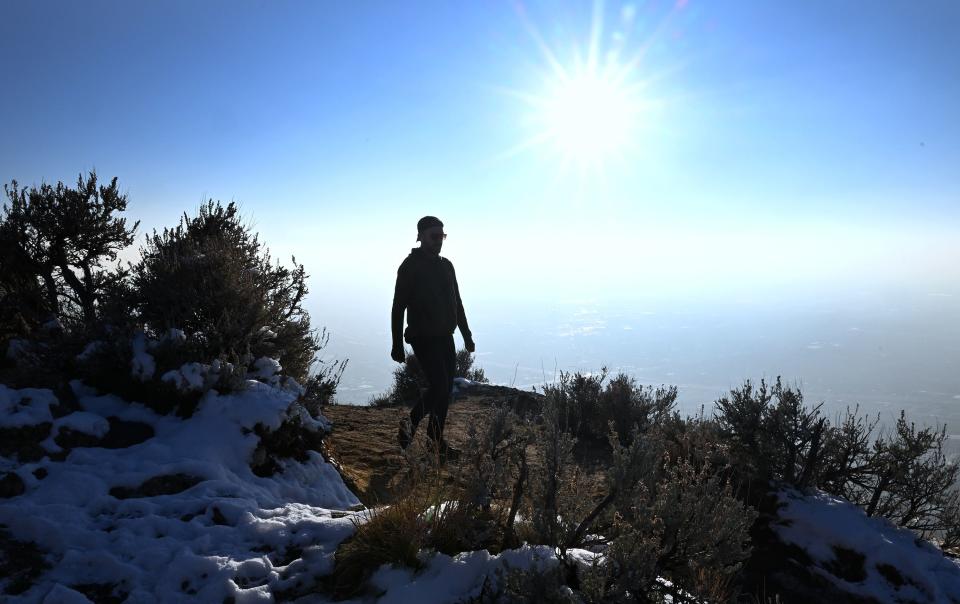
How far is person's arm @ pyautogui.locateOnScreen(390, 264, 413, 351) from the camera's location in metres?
4.64

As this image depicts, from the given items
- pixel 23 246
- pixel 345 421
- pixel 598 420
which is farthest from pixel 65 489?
pixel 598 420

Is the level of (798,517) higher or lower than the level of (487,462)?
lower

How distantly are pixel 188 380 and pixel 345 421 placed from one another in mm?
3581

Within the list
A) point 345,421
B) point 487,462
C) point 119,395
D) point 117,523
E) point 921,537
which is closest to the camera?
point 117,523

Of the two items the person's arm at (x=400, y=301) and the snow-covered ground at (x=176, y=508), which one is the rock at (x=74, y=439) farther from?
the person's arm at (x=400, y=301)

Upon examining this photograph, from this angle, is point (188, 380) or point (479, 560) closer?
point (479, 560)

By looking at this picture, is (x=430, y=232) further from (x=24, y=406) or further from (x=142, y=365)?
(x=24, y=406)

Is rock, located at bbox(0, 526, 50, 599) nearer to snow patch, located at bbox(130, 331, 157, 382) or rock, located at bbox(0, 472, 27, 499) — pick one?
rock, located at bbox(0, 472, 27, 499)

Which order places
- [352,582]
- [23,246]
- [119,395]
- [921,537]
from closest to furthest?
[352,582]
[921,537]
[119,395]
[23,246]

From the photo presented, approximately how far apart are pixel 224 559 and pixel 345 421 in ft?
15.7

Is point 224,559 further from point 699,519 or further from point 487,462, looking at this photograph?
point 699,519

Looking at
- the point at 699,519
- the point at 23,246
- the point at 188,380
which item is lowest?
the point at 699,519

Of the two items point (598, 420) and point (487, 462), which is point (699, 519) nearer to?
point (487, 462)

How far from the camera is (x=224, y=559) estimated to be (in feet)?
7.38
